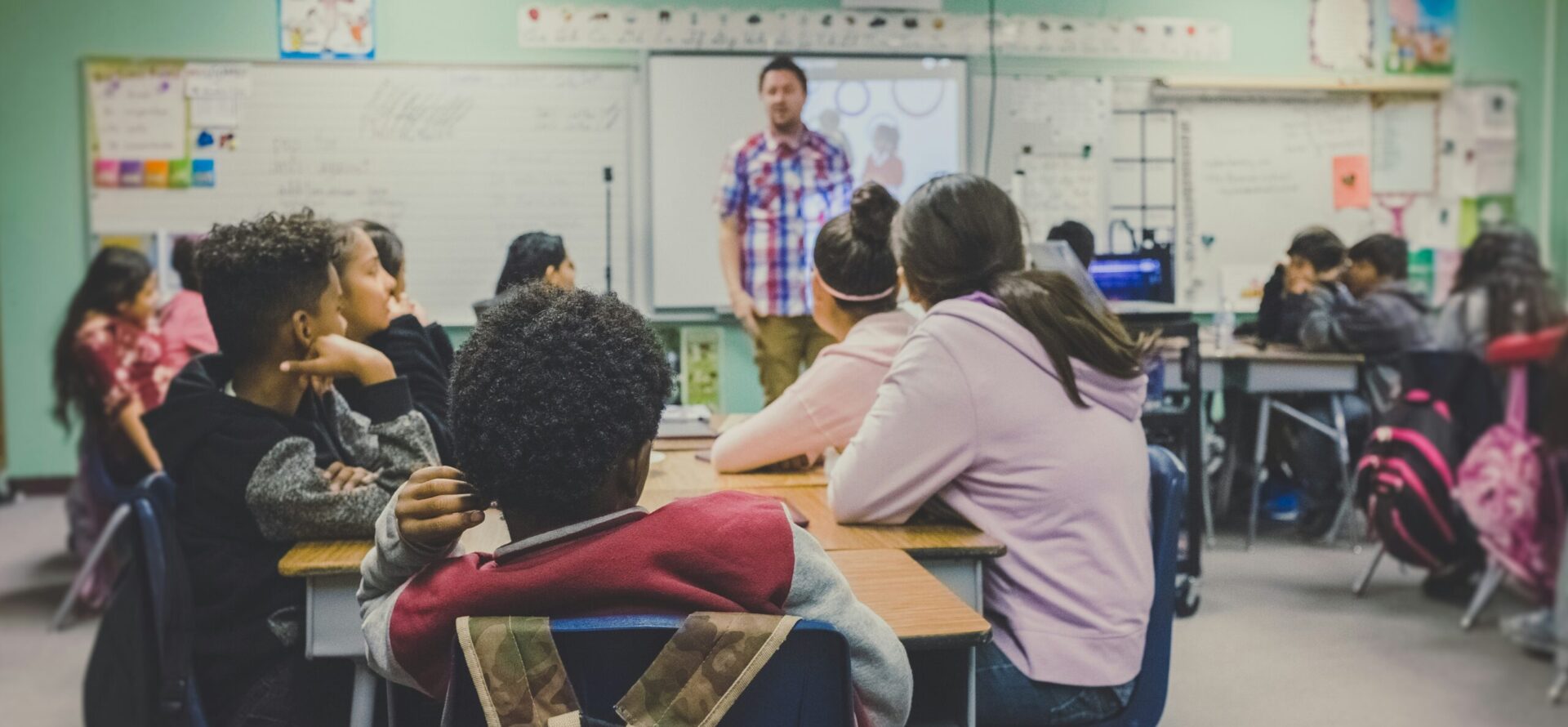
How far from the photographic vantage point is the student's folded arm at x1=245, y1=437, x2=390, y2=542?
1.43m

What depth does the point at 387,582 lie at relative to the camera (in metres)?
0.97

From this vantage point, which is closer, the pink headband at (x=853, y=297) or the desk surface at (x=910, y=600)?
the desk surface at (x=910, y=600)

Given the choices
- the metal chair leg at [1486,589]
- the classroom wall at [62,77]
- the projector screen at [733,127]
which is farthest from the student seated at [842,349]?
the classroom wall at [62,77]

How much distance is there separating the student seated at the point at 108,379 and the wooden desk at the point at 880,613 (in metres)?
2.18

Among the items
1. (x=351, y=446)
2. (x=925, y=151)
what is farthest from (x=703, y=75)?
(x=351, y=446)

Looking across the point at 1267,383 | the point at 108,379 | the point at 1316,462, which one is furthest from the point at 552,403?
the point at 1316,462

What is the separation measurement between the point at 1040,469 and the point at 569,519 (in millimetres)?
688

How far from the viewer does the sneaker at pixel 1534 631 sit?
2.58 ft

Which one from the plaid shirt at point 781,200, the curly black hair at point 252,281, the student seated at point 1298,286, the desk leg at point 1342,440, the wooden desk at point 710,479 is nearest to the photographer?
the curly black hair at point 252,281

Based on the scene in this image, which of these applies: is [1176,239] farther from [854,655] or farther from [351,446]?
[854,655]

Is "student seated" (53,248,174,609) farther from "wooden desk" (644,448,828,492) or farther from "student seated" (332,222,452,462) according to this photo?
"wooden desk" (644,448,828,492)

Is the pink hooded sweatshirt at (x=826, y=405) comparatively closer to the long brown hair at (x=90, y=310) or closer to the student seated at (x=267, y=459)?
the student seated at (x=267, y=459)

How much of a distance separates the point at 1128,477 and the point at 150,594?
120cm

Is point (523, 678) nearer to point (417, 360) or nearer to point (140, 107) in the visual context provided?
point (417, 360)
